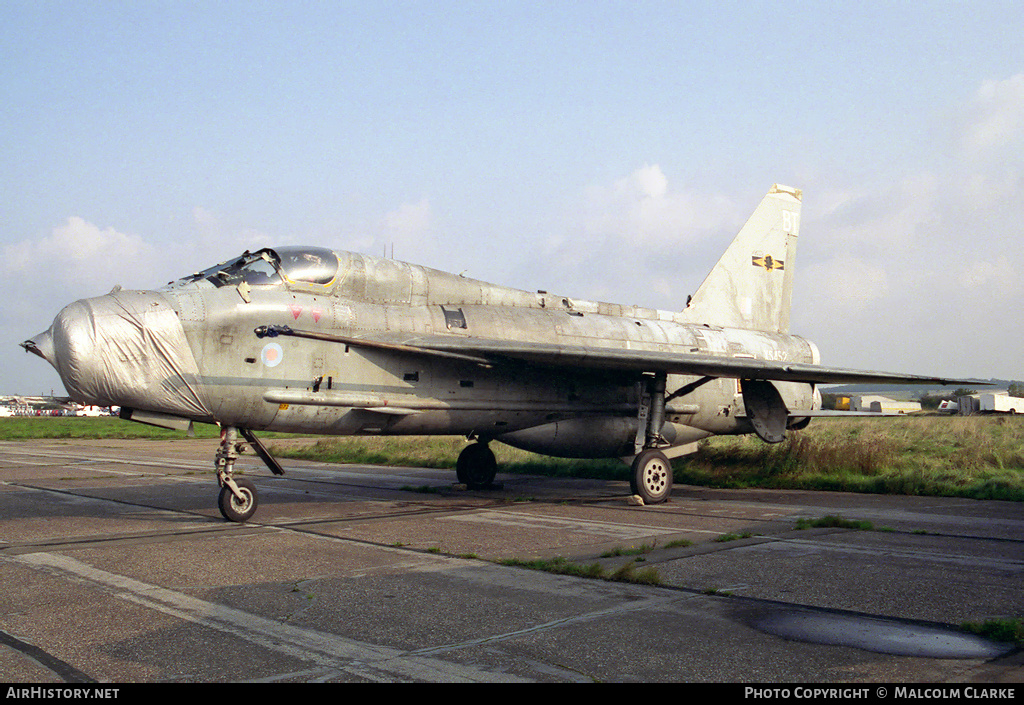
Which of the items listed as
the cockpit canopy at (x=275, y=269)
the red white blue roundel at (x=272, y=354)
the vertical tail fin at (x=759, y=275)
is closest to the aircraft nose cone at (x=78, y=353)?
the cockpit canopy at (x=275, y=269)

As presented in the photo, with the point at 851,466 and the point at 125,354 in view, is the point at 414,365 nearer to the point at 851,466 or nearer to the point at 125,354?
the point at 125,354

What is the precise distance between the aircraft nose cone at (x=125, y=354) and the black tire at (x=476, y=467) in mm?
6286

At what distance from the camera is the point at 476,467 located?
15289mm

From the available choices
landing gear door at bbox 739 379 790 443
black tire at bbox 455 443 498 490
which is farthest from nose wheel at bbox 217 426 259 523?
landing gear door at bbox 739 379 790 443

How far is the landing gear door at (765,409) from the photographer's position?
14.2 metres

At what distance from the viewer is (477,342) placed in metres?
11.5

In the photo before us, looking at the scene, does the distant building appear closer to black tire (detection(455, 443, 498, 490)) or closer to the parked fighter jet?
the parked fighter jet

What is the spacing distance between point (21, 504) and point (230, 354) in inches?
220

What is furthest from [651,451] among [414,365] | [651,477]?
[414,365]

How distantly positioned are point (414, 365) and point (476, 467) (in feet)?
14.1

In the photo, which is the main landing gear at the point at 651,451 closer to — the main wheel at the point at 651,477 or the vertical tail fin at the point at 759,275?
the main wheel at the point at 651,477

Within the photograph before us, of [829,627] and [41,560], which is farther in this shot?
[41,560]

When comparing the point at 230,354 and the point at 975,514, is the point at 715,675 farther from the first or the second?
the point at 975,514

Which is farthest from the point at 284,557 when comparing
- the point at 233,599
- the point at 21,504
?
the point at 21,504
